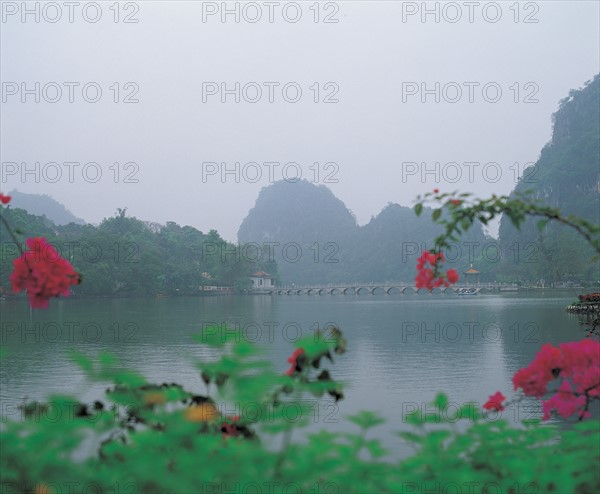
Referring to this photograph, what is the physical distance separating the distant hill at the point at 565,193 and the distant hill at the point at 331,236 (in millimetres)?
10530

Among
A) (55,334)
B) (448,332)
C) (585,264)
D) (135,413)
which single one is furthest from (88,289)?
(135,413)

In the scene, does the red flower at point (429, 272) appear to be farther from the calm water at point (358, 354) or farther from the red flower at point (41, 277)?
the calm water at point (358, 354)

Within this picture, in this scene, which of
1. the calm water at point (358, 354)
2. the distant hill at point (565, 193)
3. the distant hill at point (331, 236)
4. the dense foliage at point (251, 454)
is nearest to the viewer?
the dense foliage at point (251, 454)

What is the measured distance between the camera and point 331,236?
493 feet

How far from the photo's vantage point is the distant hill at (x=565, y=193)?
67.4 meters

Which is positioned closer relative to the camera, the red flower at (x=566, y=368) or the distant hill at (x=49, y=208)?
the red flower at (x=566, y=368)

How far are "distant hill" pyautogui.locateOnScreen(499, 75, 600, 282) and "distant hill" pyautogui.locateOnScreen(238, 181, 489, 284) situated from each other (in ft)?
34.5

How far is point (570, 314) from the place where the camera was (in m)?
30.0

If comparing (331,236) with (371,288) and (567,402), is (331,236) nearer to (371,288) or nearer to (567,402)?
(371,288)

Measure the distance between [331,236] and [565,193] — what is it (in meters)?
69.3

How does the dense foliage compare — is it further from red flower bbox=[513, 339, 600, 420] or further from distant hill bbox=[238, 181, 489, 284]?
distant hill bbox=[238, 181, 489, 284]

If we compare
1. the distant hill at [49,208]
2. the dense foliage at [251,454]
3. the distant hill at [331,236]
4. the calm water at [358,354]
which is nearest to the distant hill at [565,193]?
the distant hill at [331,236]

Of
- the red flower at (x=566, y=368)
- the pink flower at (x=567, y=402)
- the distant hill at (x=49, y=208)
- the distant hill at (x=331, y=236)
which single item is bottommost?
the pink flower at (x=567, y=402)

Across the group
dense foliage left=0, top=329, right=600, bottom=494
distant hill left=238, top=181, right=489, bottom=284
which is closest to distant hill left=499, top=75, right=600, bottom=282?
distant hill left=238, top=181, right=489, bottom=284
